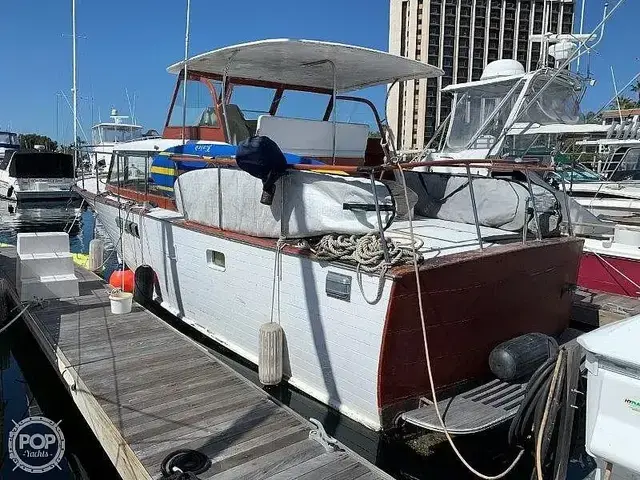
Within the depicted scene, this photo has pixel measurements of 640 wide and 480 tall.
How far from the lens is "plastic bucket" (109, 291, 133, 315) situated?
668 centimetres

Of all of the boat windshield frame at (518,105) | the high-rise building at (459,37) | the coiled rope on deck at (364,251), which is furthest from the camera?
the high-rise building at (459,37)

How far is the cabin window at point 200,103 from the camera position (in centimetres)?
719

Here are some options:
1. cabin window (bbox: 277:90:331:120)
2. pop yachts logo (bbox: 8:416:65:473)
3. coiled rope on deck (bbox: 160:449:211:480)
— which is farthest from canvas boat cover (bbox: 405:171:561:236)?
pop yachts logo (bbox: 8:416:65:473)

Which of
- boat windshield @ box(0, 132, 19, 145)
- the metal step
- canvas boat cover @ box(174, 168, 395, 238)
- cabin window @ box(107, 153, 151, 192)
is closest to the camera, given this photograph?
the metal step

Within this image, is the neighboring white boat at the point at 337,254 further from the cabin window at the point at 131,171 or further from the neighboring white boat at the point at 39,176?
the neighboring white boat at the point at 39,176

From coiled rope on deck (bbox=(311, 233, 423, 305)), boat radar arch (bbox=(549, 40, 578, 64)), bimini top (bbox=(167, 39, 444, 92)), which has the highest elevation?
boat radar arch (bbox=(549, 40, 578, 64))

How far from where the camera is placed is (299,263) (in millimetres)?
4730

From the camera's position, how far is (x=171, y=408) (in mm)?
4391

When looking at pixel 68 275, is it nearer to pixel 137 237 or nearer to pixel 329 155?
pixel 137 237

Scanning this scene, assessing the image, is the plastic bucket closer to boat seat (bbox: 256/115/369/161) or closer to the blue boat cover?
the blue boat cover

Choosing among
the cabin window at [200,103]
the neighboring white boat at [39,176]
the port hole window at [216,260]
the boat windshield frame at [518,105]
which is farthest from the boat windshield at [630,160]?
the neighboring white boat at [39,176]

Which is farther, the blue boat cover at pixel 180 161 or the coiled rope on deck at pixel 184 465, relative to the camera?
the blue boat cover at pixel 180 161

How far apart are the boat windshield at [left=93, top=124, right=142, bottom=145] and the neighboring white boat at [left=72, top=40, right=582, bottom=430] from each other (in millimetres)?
22001

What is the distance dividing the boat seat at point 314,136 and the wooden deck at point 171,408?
253 centimetres
